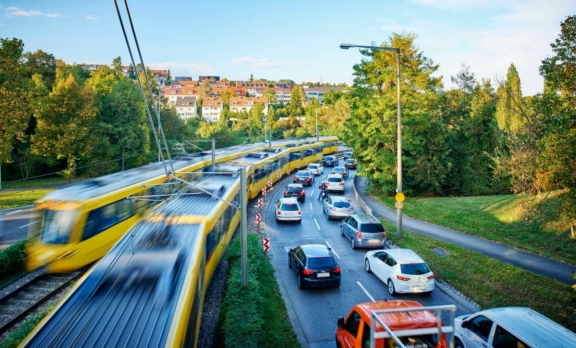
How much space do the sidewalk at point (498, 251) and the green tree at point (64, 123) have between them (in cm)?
2836

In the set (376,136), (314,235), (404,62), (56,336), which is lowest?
(314,235)

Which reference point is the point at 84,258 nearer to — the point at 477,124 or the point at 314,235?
the point at 314,235

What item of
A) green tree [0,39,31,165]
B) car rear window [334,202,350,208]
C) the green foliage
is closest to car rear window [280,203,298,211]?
car rear window [334,202,350,208]

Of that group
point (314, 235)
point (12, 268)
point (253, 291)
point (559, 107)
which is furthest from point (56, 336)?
point (314, 235)

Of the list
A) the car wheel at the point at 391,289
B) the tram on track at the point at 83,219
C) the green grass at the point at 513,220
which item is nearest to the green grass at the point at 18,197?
the tram on track at the point at 83,219

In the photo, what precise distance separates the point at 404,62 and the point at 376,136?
5868 millimetres

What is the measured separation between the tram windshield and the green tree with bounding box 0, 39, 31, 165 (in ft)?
55.4

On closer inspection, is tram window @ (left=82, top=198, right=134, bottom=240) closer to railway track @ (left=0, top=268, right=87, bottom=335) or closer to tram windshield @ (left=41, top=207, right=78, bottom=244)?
tram windshield @ (left=41, top=207, right=78, bottom=244)

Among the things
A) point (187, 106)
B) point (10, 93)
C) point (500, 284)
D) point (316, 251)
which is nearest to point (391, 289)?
point (316, 251)

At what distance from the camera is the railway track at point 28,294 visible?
11.8 m

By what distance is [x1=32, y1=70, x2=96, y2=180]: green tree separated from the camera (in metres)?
35.8

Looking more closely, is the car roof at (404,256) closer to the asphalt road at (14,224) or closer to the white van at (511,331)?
the white van at (511,331)

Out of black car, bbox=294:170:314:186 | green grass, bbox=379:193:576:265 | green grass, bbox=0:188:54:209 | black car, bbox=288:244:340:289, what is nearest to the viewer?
black car, bbox=288:244:340:289

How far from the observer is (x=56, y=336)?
6.28 m
